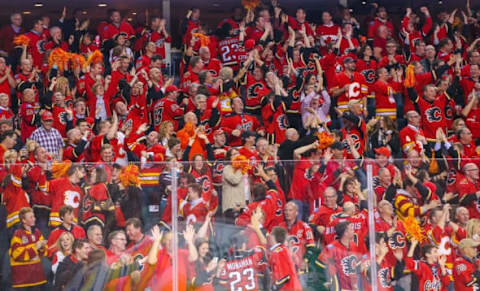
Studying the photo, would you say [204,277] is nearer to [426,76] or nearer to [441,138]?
[441,138]

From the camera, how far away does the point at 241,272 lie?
807 centimetres

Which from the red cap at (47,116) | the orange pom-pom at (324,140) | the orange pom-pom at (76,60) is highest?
the orange pom-pom at (76,60)

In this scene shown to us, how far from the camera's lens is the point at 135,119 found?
39.4ft

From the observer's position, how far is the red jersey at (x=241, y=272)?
8.05 m

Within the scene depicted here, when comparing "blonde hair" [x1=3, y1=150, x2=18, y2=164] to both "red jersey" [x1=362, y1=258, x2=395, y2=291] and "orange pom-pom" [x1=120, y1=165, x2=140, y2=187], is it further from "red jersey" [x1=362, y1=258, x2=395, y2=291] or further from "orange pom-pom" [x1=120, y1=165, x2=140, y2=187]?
"red jersey" [x1=362, y1=258, x2=395, y2=291]

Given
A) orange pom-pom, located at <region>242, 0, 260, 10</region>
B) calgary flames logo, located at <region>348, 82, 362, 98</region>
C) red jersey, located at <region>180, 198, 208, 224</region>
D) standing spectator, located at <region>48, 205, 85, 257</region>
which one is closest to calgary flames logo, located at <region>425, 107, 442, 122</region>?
calgary flames logo, located at <region>348, 82, 362, 98</region>

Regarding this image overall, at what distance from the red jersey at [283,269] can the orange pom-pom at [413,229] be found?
102 cm

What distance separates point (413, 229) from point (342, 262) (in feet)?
2.21

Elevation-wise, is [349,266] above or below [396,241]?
below

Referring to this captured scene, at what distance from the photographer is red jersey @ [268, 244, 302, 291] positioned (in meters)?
8.09

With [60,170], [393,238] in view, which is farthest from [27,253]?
[393,238]

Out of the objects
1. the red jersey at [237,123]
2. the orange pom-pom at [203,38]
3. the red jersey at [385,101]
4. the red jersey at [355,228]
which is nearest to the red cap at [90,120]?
the red jersey at [237,123]

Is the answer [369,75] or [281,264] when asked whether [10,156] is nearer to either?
[281,264]

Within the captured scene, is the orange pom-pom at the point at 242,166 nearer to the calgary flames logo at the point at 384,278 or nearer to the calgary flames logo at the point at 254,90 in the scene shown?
the calgary flames logo at the point at 384,278
